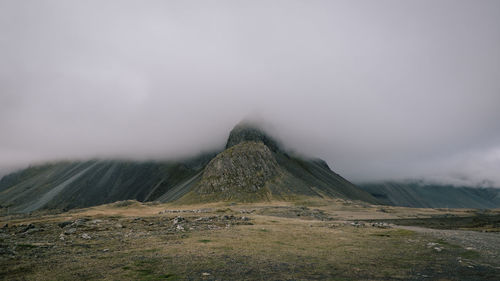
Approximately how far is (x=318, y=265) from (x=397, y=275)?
18.0 ft

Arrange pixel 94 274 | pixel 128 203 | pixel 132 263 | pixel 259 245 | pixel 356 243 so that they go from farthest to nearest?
pixel 128 203
pixel 356 243
pixel 259 245
pixel 132 263
pixel 94 274

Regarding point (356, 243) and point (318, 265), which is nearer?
point (318, 265)

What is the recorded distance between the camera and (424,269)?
20.4 m

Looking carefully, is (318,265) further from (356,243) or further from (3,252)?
(3,252)

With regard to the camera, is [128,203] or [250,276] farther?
[128,203]

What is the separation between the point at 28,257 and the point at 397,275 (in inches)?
1124

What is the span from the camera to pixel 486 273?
1967 cm

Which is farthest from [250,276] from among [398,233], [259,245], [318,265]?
[398,233]

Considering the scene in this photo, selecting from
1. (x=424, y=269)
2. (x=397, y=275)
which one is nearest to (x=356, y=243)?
(x=424, y=269)

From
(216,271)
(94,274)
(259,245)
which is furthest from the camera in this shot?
(259,245)

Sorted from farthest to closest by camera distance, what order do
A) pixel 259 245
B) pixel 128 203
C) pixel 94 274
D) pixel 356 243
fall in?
pixel 128 203, pixel 356 243, pixel 259 245, pixel 94 274

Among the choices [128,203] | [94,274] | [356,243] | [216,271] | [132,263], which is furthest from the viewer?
[128,203]

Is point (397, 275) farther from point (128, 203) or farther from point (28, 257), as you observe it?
point (128, 203)

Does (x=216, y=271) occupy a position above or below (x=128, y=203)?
above
